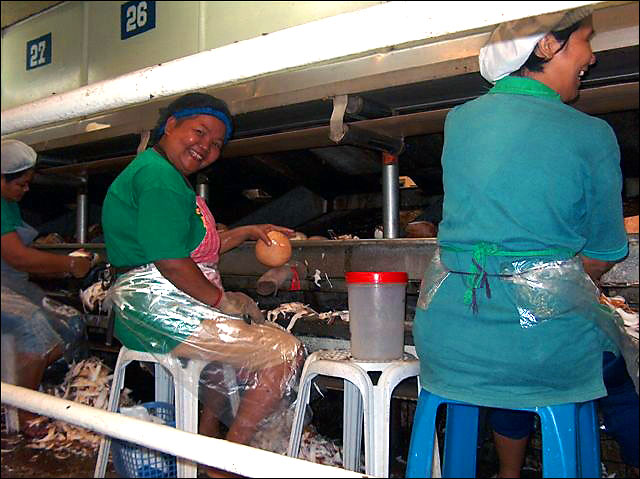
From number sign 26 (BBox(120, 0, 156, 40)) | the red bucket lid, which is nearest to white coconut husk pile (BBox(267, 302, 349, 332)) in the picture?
the red bucket lid

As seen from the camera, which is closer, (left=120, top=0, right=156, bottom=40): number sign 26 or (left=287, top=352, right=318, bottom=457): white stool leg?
(left=287, top=352, right=318, bottom=457): white stool leg

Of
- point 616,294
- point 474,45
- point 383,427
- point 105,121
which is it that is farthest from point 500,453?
point 105,121

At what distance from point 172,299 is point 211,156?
572 millimetres

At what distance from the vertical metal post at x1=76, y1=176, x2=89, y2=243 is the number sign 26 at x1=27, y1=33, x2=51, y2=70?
181cm

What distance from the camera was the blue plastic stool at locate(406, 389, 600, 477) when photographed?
993mm

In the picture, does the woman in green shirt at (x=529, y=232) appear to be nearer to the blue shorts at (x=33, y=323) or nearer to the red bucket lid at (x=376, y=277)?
the red bucket lid at (x=376, y=277)

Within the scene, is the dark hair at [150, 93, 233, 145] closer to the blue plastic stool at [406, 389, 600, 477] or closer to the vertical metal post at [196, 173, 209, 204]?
the vertical metal post at [196, 173, 209, 204]

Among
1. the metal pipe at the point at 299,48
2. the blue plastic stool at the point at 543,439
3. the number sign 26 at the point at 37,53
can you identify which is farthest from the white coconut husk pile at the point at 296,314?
the number sign 26 at the point at 37,53

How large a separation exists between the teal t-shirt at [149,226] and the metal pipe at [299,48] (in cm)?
69

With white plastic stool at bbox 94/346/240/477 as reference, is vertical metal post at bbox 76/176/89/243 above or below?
above

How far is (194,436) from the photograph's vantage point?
34.2 inches

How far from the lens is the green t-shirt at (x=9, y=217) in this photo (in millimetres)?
1132

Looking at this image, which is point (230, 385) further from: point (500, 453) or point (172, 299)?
point (500, 453)

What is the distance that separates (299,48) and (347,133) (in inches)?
55.9
